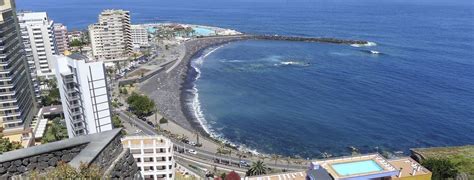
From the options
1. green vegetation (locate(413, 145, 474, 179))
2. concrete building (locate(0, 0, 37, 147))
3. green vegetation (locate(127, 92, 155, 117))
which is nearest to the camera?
green vegetation (locate(413, 145, 474, 179))

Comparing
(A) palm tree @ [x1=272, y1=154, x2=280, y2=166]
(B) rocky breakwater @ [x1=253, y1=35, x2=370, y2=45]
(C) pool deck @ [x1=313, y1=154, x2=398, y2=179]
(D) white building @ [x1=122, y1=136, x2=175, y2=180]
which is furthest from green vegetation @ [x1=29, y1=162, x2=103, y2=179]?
(B) rocky breakwater @ [x1=253, y1=35, x2=370, y2=45]

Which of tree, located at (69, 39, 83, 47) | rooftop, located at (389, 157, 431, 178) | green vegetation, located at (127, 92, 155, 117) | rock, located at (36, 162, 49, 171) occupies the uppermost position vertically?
rock, located at (36, 162, 49, 171)

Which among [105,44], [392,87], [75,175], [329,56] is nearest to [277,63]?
[329,56]

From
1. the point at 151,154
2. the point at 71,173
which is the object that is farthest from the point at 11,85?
the point at 71,173

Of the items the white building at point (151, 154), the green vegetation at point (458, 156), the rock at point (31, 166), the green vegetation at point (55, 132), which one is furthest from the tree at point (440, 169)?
the green vegetation at point (55, 132)

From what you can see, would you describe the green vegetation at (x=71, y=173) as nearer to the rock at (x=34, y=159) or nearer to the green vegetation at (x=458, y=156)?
the rock at (x=34, y=159)

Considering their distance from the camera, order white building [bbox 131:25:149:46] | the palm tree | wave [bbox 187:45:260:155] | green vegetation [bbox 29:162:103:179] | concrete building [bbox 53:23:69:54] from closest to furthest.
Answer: green vegetation [bbox 29:162:103:179] → the palm tree → wave [bbox 187:45:260:155] → concrete building [bbox 53:23:69:54] → white building [bbox 131:25:149:46]

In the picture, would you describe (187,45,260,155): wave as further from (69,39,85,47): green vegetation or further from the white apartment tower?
(69,39,85,47): green vegetation
